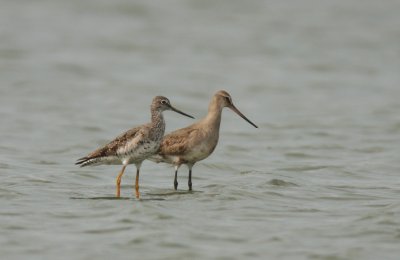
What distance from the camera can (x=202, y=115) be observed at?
21.0m

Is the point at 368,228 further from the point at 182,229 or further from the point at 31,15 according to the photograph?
the point at 31,15

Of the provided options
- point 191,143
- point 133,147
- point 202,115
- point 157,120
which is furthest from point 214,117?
point 202,115

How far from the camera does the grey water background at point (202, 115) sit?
1012 cm

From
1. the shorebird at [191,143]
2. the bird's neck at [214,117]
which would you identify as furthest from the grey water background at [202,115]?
the bird's neck at [214,117]

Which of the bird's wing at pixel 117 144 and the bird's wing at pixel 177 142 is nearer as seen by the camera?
the bird's wing at pixel 117 144

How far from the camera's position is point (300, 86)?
2422 cm

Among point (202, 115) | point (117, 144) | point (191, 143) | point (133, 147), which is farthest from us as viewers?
point (202, 115)

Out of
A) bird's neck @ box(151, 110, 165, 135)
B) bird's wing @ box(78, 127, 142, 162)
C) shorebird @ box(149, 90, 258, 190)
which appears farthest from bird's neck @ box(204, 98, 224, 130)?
A: bird's wing @ box(78, 127, 142, 162)

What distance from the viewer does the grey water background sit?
1012 centimetres

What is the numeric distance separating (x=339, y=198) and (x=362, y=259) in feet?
10.4

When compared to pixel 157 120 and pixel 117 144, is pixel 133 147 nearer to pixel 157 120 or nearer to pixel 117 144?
pixel 117 144

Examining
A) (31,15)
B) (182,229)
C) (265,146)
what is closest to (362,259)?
(182,229)

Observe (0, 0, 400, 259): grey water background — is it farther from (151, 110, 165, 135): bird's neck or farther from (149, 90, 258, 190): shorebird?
(151, 110, 165, 135): bird's neck

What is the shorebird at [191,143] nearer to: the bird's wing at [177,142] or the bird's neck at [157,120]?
the bird's wing at [177,142]
